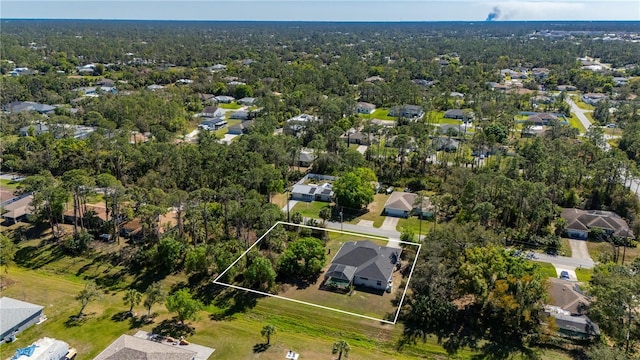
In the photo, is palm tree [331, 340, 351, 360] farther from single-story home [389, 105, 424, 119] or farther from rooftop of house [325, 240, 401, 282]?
single-story home [389, 105, 424, 119]

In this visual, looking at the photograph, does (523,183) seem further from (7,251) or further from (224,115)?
(224,115)

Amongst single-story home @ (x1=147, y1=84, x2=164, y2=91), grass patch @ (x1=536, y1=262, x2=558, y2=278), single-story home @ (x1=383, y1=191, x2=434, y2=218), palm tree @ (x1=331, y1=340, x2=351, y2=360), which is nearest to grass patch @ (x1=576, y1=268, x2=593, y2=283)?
grass patch @ (x1=536, y1=262, x2=558, y2=278)

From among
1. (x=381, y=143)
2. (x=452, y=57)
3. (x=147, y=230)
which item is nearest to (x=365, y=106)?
(x=381, y=143)

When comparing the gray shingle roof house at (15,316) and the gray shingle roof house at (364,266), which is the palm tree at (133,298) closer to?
the gray shingle roof house at (15,316)

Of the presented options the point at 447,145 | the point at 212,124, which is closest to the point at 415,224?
the point at 447,145

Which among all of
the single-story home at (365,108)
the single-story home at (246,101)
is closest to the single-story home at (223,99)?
the single-story home at (246,101)
